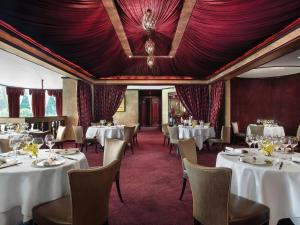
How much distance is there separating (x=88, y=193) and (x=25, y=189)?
2.39 feet

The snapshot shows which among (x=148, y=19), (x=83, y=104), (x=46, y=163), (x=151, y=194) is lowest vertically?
(x=151, y=194)

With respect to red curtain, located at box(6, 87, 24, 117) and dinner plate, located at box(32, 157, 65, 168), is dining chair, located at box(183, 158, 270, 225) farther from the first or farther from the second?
red curtain, located at box(6, 87, 24, 117)

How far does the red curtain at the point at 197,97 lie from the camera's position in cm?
938

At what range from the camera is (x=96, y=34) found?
14.0 feet

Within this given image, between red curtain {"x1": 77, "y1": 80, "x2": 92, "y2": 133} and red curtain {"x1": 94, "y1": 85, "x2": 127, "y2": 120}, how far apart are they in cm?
57

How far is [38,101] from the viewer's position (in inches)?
539

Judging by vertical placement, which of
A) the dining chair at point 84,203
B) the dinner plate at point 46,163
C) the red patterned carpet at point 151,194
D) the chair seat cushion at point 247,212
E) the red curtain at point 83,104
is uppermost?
the red curtain at point 83,104

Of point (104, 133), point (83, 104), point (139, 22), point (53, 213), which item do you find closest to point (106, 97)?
point (83, 104)

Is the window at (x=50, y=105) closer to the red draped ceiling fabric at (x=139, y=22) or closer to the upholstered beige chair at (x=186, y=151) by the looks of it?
the red draped ceiling fabric at (x=139, y=22)

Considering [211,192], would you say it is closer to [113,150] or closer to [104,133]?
[113,150]

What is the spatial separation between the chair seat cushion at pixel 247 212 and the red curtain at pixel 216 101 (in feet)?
20.9

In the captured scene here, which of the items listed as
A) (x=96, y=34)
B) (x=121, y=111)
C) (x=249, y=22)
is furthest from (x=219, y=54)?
(x=121, y=111)

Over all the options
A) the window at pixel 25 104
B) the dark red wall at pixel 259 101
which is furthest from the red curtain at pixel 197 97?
the window at pixel 25 104

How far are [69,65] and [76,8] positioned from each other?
11.4ft
